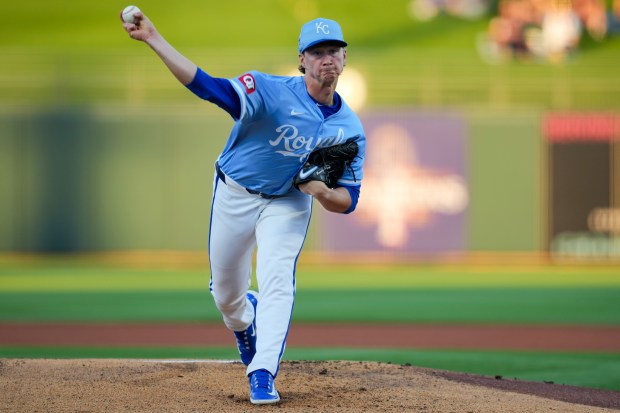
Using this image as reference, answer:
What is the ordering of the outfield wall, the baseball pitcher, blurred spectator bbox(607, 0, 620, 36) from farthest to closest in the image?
blurred spectator bbox(607, 0, 620, 36)
the outfield wall
the baseball pitcher

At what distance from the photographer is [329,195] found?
4.94 metres

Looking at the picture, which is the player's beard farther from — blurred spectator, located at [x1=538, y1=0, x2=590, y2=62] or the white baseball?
blurred spectator, located at [x1=538, y1=0, x2=590, y2=62]

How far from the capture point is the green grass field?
7488 millimetres

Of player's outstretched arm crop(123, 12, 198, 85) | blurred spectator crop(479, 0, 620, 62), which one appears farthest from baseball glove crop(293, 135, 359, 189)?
blurred spectator crop(479, 0, 620, 62)

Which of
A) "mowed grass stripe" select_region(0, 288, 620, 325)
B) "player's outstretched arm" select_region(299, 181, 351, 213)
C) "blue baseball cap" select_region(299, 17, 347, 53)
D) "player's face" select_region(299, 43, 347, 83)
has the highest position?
"blue baseball cap" select_region(299, 17, 347, 53)

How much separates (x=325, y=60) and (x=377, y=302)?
711 cm

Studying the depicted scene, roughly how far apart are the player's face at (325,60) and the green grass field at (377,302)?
275 cm

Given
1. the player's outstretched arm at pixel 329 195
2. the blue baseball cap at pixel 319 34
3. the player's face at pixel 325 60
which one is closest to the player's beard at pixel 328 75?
the player's face at pixel 325 60

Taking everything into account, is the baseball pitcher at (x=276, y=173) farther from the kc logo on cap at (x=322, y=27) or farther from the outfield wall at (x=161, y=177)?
the outfield wall at (x=161, y=177)

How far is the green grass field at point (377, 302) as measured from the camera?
7488mm

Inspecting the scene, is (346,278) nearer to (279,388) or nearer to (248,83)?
(279,388)

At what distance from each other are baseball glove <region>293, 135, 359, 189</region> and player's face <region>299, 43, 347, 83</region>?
34 centimetres

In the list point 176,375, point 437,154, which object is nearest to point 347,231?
point 437,154

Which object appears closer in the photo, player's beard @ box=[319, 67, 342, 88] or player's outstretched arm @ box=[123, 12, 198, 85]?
player's outstretched arm @ box=[123, 12, 198, 85]
